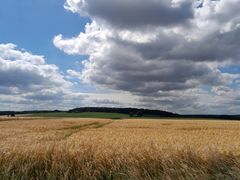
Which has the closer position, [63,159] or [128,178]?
[128,178]

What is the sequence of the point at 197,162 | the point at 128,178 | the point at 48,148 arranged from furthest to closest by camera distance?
the point at 48,148, the point at 197,162, the point at 128,178

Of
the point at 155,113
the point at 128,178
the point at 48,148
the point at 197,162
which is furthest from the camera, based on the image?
the point at 155,113

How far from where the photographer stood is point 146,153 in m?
9.77

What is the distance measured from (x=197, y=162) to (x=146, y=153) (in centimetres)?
142

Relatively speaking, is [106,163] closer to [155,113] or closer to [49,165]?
[49,165]

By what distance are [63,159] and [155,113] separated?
159384 mm

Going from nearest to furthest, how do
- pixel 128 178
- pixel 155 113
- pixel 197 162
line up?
pixel 128 178
pixel 197 162
pixel 155 113

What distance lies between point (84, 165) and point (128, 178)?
1381 millimetres

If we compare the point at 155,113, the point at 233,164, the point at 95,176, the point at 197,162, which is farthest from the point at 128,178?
the point at 155,113

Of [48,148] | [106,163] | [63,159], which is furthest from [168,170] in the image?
[48,148]

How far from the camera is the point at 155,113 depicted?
167625 mm

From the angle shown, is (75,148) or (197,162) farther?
(75,148)

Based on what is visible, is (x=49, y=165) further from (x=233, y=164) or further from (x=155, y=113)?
(x=155, y=113)

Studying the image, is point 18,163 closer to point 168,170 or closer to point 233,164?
point 168,170
